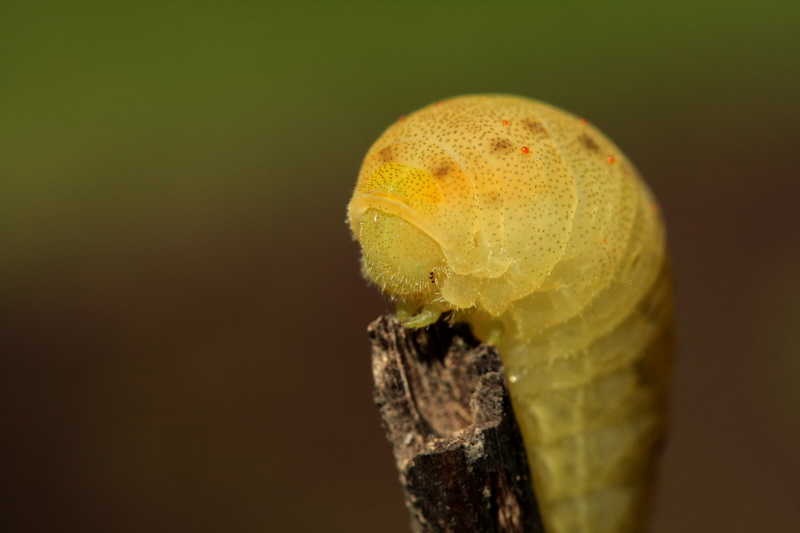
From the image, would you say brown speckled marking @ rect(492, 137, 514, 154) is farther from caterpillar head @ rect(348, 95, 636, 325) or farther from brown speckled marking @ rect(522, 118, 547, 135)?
brown speckled marking @ rect(522, 118, 547, 135)

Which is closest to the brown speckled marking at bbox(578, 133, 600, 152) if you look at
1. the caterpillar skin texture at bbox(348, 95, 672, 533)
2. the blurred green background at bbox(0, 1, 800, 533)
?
the caterpillar skin texture at bbox(348, 95, 672, 533)

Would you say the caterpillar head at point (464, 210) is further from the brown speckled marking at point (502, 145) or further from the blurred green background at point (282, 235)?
the blurred green background at point (282, 235)

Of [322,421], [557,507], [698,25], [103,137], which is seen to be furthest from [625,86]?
[557,507]

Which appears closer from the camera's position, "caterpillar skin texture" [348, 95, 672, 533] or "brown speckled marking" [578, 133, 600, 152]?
"caterpillar skin texture" [348, 95, 672, 533]

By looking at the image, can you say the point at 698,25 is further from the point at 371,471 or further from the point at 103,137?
the point at 103,137

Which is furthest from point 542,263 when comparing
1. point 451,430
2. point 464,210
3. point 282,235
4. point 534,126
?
point 282,235

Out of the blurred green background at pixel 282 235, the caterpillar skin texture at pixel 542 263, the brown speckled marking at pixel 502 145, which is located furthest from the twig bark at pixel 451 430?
the blurred green background at pixel 282 235

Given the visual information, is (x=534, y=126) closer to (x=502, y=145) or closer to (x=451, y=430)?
(x=502, y=145)
